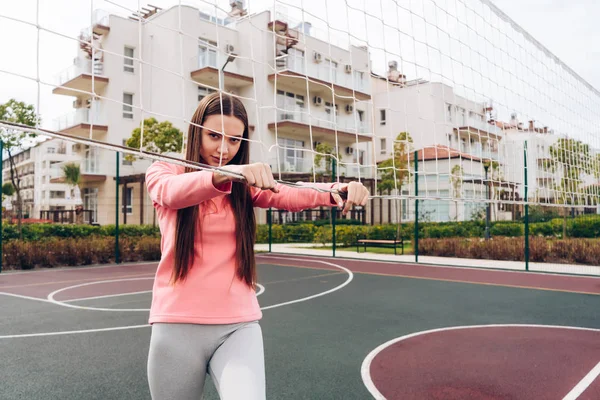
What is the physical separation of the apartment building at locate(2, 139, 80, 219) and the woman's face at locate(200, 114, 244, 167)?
743 inches

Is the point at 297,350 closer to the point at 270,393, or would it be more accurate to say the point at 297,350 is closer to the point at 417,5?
the point at 270,393

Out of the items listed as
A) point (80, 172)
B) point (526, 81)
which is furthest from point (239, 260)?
point (80, 172)

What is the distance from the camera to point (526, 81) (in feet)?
27.2

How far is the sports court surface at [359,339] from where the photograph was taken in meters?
3.24

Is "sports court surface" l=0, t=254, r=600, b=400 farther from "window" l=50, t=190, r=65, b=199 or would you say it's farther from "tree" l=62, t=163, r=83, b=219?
"window" l=50, t=190, r=65, b=199

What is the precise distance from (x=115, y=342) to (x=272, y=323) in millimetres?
1588

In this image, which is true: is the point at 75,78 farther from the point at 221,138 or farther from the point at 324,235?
the point at 324,235

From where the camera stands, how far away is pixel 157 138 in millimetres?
14820

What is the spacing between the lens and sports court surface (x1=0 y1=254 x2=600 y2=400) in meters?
3.24

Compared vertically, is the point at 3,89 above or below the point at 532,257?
above

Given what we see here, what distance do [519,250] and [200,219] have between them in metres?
11.6

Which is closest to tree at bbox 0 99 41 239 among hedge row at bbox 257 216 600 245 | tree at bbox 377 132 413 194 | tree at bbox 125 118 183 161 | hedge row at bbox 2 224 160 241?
hedge row at bbox 2 224 160 241

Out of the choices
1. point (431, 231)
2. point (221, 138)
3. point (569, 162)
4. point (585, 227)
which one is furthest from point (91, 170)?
point (221, 138)

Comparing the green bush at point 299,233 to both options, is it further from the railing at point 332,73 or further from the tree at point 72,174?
the tree at point 72,174
